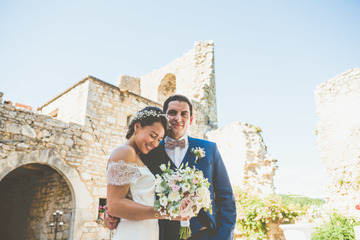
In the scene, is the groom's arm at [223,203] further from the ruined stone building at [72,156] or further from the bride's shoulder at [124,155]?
the ruined stone building at [72,156]

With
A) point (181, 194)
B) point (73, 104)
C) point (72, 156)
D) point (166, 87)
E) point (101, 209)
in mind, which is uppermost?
point (166, 87)

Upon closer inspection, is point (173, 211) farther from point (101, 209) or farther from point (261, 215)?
point (101, 209)

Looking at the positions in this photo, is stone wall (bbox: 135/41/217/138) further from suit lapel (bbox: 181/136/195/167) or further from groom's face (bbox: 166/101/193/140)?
suit lapel (bbox: 181/136/195/167)

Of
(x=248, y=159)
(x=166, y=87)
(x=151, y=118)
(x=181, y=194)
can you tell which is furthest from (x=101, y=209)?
(x=166, y=87)

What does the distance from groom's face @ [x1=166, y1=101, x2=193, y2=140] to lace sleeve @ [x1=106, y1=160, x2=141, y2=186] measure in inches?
24.7

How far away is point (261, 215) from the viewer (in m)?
6.75

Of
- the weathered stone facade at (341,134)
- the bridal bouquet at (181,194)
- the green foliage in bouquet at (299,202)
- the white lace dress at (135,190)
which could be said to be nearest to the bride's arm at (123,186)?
the white lace dress at (135,190)

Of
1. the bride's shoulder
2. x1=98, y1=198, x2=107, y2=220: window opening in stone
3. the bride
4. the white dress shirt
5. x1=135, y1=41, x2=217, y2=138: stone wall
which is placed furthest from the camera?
x1=135, y1=41, x2=217, y2=138: stone wall

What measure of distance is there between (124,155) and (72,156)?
226 inches

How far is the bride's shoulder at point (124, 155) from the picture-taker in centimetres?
188

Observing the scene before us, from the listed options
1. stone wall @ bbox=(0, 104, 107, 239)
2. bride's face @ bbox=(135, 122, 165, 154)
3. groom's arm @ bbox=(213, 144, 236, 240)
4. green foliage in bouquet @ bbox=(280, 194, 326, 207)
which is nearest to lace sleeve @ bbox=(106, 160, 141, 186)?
bride's face @ bbox=(135, 122, 165, 154)

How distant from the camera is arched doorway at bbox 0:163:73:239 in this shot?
23.5 ft

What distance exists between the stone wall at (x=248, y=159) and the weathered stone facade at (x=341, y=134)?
75.4 inches

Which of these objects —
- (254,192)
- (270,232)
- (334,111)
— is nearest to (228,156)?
(254,192)
